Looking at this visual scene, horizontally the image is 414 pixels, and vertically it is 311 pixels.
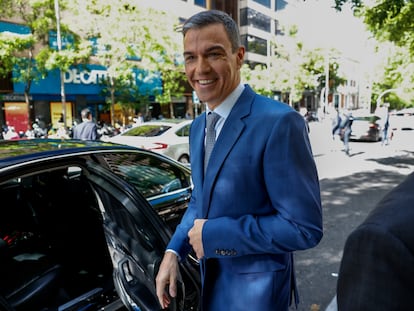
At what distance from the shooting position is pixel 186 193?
355cm

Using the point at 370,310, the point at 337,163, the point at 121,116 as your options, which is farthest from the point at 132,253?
the point at 121,116

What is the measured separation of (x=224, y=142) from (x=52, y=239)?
2298 millimetres

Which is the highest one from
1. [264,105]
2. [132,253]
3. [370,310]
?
[264,105]

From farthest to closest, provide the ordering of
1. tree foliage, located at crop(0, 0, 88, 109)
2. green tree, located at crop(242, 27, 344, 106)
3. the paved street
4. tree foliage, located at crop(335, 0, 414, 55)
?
green tree, located at crop(242, 27, 344, 106) < tree foliage, located at crop(0, 0, 88, 109) < tree foliage, located at crop(335, 0, 414, 55) < the paved street

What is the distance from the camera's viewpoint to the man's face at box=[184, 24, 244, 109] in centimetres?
143

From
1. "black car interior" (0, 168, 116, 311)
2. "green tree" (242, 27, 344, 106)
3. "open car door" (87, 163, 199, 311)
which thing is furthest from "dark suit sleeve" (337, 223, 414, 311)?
"green tree" (242, 27, 344, 106)

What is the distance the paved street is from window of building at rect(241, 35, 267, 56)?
98.9 feet

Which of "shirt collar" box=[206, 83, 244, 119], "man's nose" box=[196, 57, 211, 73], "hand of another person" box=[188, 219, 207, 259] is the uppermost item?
"man's nose" box=[196, 57, 211, 73]

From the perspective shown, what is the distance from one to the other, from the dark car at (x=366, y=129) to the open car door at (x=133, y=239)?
16.4 meters

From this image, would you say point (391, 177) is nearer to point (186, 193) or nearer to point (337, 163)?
point (337, 163)

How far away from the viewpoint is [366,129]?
16.8 m

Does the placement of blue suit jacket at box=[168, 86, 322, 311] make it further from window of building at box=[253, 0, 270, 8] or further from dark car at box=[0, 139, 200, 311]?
window of building at box=[253, 0, 270, 8]

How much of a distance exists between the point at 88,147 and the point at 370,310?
2173 millimetres

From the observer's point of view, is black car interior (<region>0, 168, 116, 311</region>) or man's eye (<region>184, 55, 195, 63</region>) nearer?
man's eye (<region>184, 55, 195, 63</region>)
